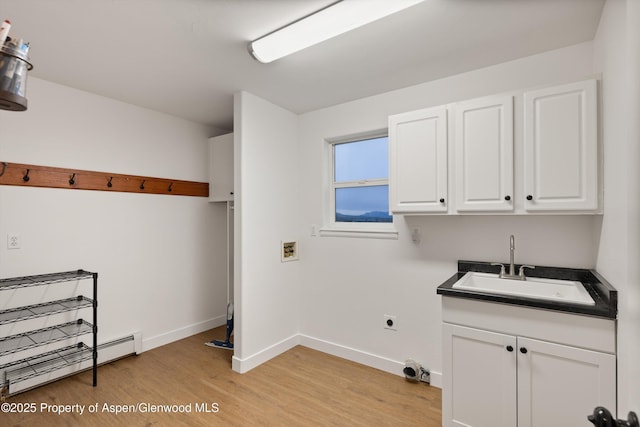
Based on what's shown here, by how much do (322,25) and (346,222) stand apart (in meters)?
1.87

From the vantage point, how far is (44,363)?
2539 mm

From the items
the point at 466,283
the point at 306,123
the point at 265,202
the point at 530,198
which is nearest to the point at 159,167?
the point at 265,202

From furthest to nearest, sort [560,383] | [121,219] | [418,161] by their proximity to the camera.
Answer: [121,219], [418,161], [560,383]

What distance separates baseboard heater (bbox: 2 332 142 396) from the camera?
2461 mm

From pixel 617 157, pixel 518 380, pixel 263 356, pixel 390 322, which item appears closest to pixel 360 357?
pixel 390 322

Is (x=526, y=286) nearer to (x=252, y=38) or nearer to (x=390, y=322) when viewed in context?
(x=390, y=322)

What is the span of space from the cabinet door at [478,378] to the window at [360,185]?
1.17 metres

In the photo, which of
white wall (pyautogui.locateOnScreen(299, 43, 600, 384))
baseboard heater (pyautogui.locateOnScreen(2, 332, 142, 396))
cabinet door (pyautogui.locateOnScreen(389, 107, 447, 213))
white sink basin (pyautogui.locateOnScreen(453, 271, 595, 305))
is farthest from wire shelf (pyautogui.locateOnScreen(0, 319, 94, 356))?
white sink basin (pyautogui.locateOnScreen(453, 271, 595, 305))

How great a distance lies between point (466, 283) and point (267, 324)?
1.83 meters

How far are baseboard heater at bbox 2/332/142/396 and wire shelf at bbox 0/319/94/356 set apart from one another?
26 centimetres

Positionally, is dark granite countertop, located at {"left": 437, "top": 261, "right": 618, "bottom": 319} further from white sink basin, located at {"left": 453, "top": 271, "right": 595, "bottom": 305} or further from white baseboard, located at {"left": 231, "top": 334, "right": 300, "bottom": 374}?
white baseboard, located at {"left": 231, "top": 334, "right": 300, "bottom": 374}

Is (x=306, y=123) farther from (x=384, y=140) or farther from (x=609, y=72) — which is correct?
(x=609, y=72)

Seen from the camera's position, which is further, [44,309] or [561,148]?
[44,309]

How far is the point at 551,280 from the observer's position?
6.90ft
